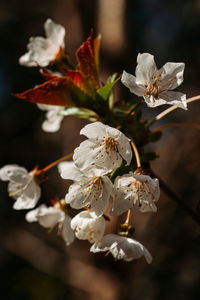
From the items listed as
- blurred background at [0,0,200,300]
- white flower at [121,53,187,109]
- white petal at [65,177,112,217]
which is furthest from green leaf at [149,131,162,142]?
blurred background at [0,0,200,300]

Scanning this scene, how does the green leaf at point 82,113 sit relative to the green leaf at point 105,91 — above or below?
below

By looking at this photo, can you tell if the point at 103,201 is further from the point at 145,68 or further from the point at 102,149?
the point at 145,68

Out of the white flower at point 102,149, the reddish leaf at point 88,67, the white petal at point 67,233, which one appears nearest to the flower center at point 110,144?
the white flower at point 102,149

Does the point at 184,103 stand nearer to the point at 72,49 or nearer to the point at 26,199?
the point at 26,199

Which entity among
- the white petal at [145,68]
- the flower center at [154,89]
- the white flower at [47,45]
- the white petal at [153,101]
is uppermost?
the white flower at [47,45]

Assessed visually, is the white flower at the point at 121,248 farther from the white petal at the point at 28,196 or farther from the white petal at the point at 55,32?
the white petal at the point at 55,32

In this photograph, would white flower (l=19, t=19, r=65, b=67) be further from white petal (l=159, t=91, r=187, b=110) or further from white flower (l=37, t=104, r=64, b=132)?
white petal (l=159, t=91, r=187, b=110)
